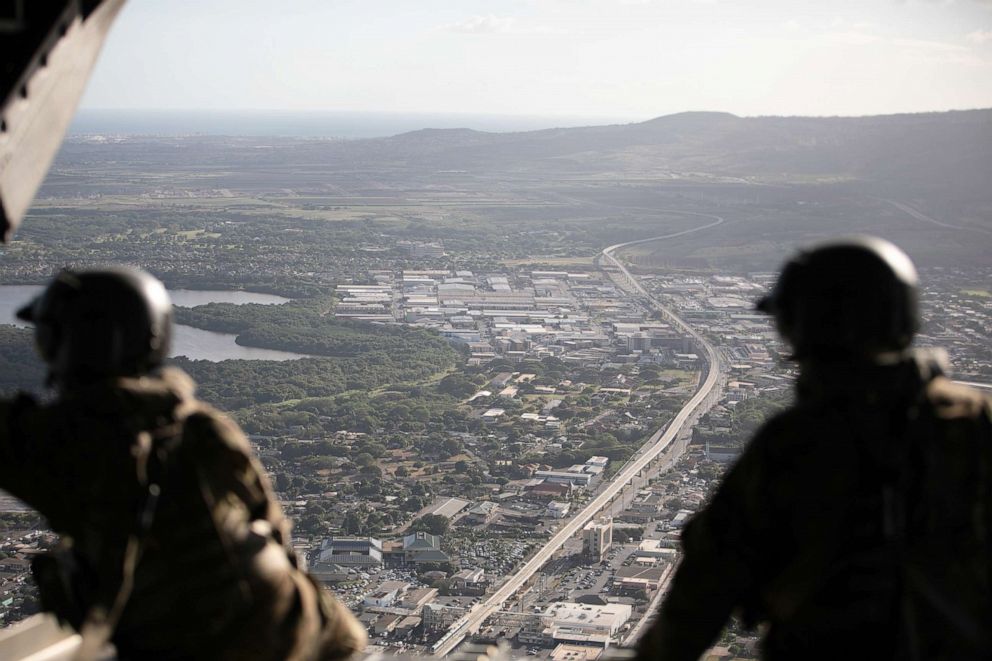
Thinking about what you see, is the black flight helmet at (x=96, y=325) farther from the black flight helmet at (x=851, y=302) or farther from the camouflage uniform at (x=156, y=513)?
the black flight helmet at (x=851, y=302)

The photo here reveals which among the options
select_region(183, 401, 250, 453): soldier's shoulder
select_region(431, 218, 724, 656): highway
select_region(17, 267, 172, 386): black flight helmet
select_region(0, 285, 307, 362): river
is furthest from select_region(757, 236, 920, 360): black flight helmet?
select_region(0, 285, 307, 362): river

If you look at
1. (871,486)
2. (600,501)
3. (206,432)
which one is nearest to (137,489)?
(206,432)

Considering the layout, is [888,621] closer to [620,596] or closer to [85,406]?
[85,406]

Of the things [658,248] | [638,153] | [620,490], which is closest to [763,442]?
[620,490]

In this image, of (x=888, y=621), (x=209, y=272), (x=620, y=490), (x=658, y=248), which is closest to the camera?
(x=888, y=621)

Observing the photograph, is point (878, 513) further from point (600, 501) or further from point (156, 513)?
A: point (600, 501)

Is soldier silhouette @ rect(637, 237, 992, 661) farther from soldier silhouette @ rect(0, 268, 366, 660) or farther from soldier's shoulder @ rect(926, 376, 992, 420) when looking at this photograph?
soldier silhouette @ rect(0, 268, 366, 660)
